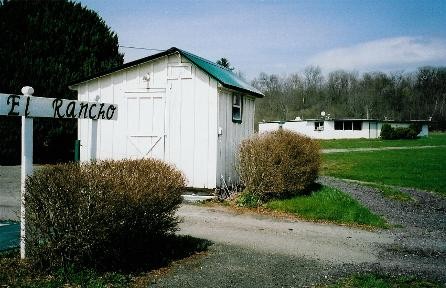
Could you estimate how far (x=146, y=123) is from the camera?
12.7 meters

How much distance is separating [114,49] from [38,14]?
4294mm

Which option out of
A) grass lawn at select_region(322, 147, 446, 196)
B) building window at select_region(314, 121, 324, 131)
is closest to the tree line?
building window at select_region(314, 121, 324, 131)

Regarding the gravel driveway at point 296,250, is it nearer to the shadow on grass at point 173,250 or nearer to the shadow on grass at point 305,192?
the shadow on grass at point 173,250

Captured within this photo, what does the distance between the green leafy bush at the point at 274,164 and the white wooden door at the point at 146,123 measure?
250 cm

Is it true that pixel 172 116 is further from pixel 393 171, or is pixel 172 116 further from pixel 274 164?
pixel 393 171

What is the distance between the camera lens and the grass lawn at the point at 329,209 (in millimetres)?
9969

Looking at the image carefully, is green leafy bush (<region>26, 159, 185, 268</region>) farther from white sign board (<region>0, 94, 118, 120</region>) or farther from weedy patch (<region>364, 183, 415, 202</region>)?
weedy patch (<region>364, 183, 415, 202</region>)

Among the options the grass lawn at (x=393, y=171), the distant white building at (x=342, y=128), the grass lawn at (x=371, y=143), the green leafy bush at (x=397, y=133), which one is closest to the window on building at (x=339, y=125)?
the distant white building at (x=342, y=128)

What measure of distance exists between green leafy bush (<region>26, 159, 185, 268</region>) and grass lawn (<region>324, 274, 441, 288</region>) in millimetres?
2646

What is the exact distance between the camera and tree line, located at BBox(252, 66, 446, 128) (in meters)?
91.4

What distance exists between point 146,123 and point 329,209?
582 centimetres

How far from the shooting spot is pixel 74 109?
641 centimetres

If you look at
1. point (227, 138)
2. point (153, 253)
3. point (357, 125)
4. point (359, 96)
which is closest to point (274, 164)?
Result: point (227, 138)

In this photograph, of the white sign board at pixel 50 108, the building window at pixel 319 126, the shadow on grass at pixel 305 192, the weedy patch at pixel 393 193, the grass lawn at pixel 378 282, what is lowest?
the grass lawn at pixel 378 282
